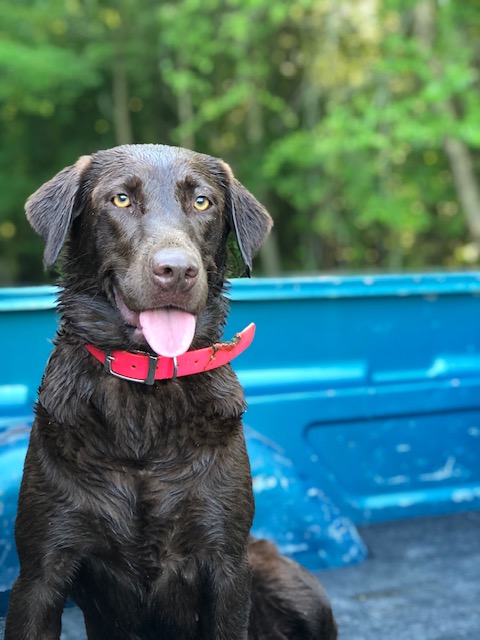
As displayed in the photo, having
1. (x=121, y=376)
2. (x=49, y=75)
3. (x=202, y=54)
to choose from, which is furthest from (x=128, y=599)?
(x=49, y=75)

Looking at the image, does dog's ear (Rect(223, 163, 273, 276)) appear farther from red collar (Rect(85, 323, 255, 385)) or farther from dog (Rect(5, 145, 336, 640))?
red collar (Rect(85, 323, 255, 385))

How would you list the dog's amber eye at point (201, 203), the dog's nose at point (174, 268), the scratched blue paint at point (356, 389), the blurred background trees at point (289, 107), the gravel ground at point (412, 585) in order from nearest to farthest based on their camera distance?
the dog's nose at point (174, 268) → the dog's amber eye at point (201, 203) → the gravel ground at point (412, 585) → the scratched blue paint at point (356, 389) → the blurred background trees at point (289, 107)

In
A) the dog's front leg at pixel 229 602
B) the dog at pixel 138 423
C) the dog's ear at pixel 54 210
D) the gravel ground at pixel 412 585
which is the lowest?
the gravel ground at pixel 412 585

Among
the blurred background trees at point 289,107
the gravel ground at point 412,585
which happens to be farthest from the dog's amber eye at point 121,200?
the blurred background trees at point 289,107

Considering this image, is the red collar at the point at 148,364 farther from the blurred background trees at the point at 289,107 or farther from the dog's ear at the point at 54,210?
the blurred background trees at the point at 289,107

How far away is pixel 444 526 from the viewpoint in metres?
3.47

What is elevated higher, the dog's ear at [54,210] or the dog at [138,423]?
the dog's ear at [54,210]

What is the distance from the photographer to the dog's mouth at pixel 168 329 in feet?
6.28

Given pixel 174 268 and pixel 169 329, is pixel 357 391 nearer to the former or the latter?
pixel 169 329

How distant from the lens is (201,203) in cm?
215

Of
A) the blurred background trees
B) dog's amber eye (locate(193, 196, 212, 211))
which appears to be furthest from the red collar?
the blurred background trees

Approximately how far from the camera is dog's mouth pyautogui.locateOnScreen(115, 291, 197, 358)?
1915 millimetres

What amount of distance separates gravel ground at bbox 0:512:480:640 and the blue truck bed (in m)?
0.06

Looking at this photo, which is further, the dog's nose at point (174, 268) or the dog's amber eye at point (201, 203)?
the dog's amber eye at point (201, 203)
